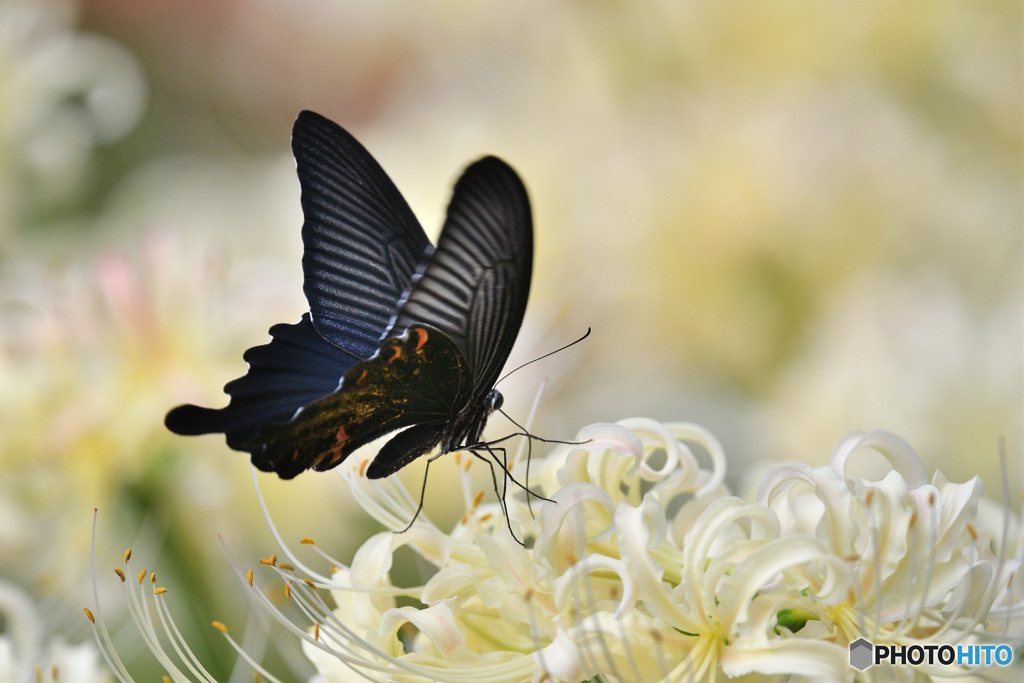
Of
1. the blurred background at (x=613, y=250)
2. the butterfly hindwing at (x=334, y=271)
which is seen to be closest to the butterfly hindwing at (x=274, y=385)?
the butterfly hindwing at (x=334, y=271)

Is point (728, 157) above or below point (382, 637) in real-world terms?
above

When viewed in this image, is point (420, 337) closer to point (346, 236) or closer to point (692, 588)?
point (346, 236)

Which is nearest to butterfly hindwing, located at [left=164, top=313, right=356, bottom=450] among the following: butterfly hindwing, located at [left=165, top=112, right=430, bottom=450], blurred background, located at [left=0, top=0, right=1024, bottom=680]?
butterfly hindwing, located at [left=165, top=112, right=430, bottom=450]

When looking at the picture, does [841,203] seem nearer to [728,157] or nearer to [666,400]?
[728,157]

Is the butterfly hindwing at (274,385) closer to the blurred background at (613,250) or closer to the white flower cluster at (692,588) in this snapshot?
the white flower cluster at (692,588)

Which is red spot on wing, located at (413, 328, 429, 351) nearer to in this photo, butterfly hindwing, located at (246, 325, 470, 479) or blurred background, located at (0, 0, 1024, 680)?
butterfly hindwing, located at (246, 325, 470, 479)

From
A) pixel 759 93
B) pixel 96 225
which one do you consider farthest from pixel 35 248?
pixel 759 93
